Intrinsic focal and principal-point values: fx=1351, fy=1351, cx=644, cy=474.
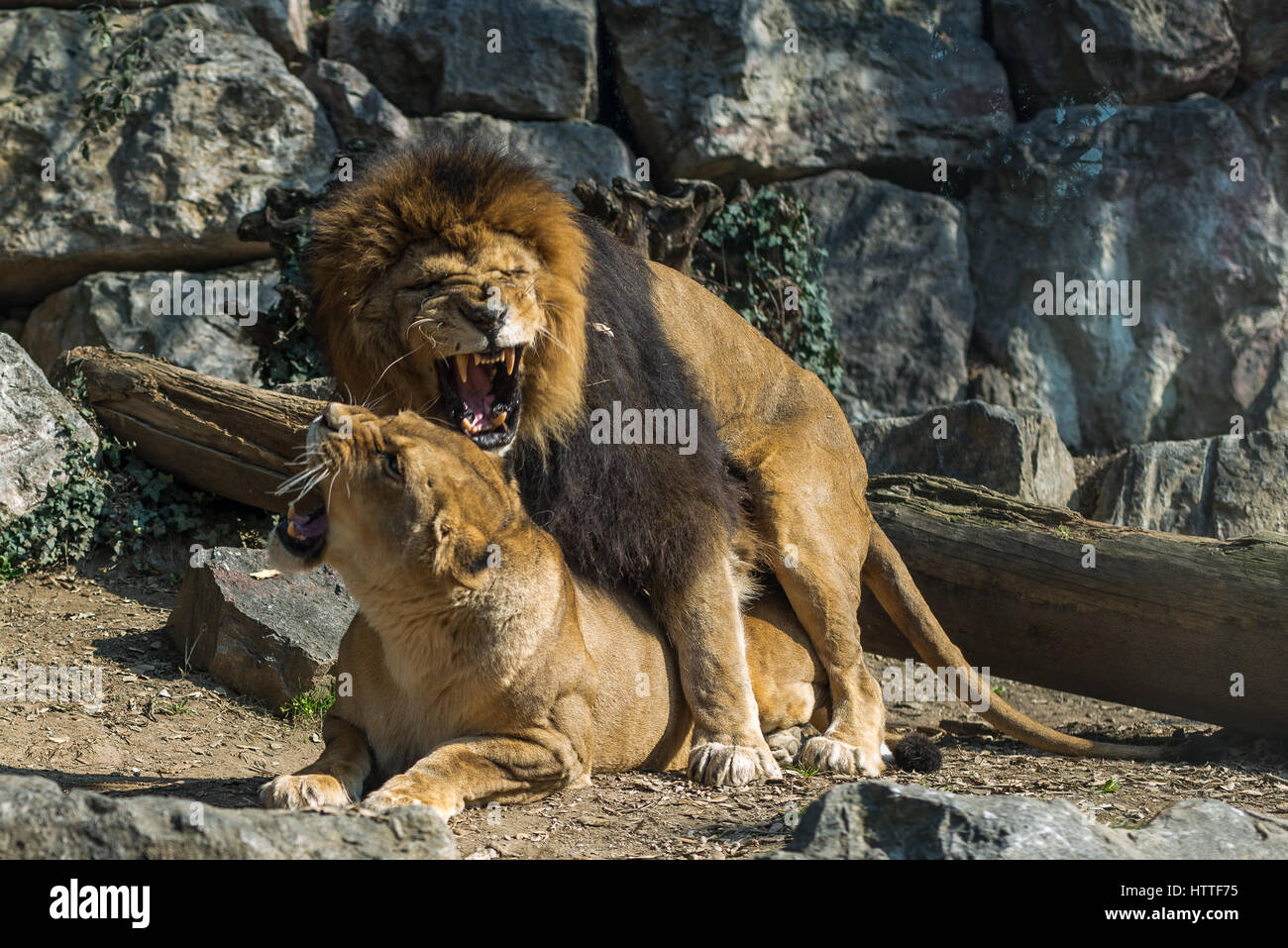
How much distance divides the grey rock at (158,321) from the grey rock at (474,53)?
2.02 meters

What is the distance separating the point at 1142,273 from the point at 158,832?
389 inches

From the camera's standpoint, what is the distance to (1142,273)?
36.6ft

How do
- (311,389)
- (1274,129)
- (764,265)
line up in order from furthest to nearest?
(1274,129) → (764,265) → (311,389)

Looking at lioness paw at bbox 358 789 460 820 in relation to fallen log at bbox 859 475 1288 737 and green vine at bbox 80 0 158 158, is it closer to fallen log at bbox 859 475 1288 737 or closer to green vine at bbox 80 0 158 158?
fallen log at bbox 859 475 1288 737

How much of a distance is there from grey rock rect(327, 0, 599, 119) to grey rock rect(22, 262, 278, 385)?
202cm

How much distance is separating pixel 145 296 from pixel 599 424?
6.11 meters

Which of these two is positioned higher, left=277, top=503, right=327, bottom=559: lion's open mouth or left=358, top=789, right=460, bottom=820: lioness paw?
left=277, top=503, right=327, bottom=559: lion's open mouth

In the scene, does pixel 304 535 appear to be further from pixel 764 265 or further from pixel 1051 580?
pixel 764 265

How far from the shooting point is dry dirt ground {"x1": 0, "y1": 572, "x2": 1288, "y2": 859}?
173 inches

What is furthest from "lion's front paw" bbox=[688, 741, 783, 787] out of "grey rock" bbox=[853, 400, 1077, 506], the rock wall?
the rock wall

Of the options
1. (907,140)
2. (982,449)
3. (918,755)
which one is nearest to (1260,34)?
(907,140)

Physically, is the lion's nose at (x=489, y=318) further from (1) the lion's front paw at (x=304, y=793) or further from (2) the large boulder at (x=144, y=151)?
(2) the large boulder at (x=144, y=151)

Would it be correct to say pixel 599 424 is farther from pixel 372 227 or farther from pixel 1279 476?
pixel 1279 476
